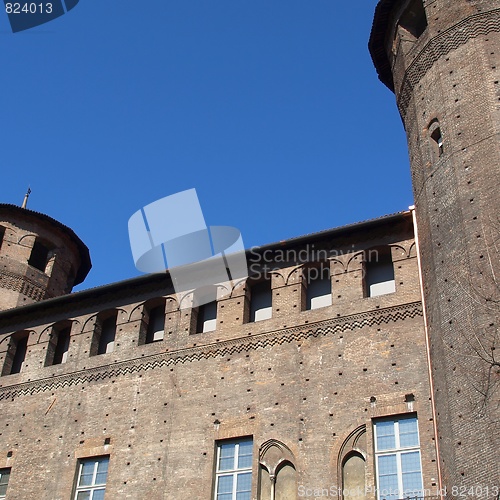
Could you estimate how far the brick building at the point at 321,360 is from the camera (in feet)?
39.3

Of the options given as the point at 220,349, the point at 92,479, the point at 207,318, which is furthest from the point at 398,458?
the point at 92,479

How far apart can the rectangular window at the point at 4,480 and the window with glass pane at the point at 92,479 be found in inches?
67.1

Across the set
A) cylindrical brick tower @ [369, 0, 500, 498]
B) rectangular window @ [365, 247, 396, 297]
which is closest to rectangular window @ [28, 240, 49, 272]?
cylindrical brick tower @ [369, 0, 500, 498]

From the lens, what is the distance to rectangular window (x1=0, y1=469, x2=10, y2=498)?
15084 mm

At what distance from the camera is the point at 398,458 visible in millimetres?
12055

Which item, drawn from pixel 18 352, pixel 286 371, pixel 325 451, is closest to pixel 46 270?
pixel 18 352

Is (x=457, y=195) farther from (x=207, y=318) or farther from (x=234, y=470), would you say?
(x=234, y=470)

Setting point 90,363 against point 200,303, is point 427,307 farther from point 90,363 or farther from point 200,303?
point 90,363

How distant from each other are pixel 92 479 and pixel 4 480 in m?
2.15

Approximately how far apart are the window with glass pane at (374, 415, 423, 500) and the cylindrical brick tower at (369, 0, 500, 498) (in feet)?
2.08

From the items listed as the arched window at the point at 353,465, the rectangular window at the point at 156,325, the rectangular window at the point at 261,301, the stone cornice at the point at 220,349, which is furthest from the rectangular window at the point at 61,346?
the arched window at the point at 353,465

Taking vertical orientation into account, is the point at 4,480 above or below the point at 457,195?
below

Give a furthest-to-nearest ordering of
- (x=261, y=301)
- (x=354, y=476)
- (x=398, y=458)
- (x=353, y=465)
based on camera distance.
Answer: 1. (x=261, y=301)
2. (x=353, y=465)
3. (x=354, y=476)
4. (x=398, y=458)

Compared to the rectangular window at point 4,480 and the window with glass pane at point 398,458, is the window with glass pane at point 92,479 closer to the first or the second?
the rectangular window at point 4,480
